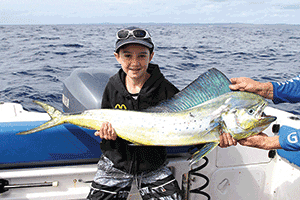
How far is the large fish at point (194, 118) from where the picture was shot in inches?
72.8

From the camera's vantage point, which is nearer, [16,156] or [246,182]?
[16,156]

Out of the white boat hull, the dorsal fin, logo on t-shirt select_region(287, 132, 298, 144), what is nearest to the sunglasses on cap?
the dorsal fin

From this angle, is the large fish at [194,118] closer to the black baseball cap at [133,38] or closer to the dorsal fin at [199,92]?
the dorsal fin at [199,92]

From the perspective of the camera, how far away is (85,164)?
2.61m

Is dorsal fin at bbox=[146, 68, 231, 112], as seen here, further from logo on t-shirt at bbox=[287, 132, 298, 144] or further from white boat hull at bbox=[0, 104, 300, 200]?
white boat hull at bbox=[0, 104, 300, 200]

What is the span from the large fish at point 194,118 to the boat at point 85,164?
528mm

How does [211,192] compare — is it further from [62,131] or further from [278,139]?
[62,131]

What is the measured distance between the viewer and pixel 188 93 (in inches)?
79.5

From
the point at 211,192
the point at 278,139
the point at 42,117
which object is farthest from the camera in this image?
the point at 211,192

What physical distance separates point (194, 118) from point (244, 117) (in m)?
0.34

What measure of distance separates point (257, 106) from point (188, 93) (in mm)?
489

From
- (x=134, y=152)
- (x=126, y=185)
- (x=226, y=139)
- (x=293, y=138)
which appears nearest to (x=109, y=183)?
(x=126, y=185)

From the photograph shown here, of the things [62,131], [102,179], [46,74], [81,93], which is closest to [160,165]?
[102,179]

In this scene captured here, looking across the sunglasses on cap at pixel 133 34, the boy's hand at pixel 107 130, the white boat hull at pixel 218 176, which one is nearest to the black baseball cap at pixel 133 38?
the sunglasses on cap at pixel 133 34
